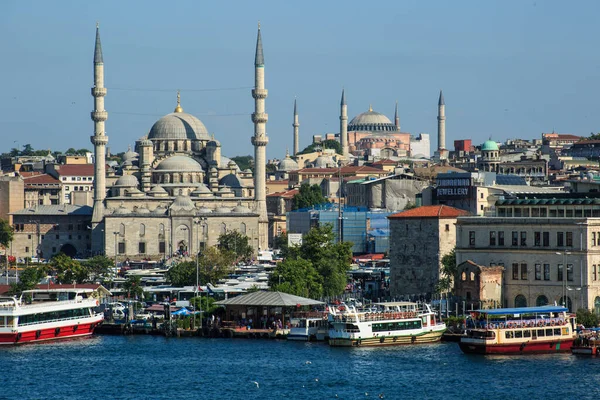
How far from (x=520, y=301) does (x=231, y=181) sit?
7341 centimetres

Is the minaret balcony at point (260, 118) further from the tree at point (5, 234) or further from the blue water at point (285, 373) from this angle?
the blue water at point (285, 373)

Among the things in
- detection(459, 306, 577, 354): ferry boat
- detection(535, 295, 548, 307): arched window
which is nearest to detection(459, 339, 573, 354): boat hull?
detection(459, 306, 577, 354): ferry boat

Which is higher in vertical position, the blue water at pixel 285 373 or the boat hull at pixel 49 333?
the boat hull at pixel 49 333

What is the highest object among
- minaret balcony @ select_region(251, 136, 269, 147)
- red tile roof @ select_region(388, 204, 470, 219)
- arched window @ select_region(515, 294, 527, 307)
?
minaret balcony @ select_region(251, 136, 269, 147)

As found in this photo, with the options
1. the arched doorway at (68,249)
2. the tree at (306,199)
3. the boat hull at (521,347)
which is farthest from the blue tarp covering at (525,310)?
the tree at (306,199)

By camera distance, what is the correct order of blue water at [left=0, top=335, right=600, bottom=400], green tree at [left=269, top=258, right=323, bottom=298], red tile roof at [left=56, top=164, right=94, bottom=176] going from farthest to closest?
red tile roof at [left=56, top=164, right=94, bottom=176]
green tree at [left=269, top=258, right=323, bottom=298]
blue water at [left=0, top=335, right=600, bottom=400]

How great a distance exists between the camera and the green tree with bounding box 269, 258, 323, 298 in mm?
75625

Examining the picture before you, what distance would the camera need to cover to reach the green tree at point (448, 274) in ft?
234

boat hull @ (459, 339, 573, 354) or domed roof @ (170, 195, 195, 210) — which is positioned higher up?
domed roof @ (170, 195, 195, 210)

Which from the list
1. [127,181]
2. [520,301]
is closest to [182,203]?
[127,181]

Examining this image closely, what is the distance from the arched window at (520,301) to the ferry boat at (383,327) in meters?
3.57

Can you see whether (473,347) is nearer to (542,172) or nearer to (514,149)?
(542,172)

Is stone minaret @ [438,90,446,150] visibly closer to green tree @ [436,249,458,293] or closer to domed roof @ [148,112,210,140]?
domed roof @ [148,112,210,140]

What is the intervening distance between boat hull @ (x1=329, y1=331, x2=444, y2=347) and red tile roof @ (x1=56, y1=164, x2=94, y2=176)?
9732cm
